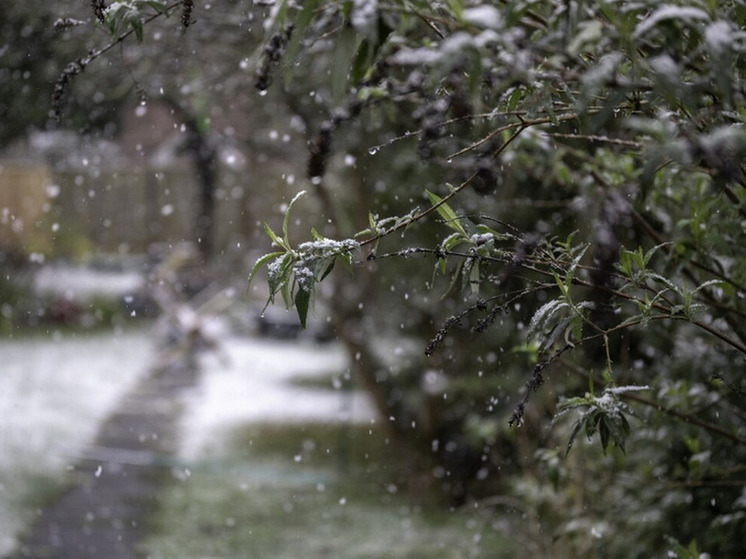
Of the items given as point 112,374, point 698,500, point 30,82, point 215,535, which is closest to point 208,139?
point 112,374

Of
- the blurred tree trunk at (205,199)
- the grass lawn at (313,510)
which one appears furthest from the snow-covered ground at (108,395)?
the blurred tree trunk at (205,199)

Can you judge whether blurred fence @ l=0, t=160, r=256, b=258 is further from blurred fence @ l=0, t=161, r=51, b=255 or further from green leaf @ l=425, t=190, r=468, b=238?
green leaf @ l=425, t=190, r=468, b=238

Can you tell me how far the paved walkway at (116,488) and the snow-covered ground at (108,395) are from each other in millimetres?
108

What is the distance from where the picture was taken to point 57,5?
4453mm

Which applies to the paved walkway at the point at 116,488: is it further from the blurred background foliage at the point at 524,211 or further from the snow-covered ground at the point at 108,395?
the blurred background foliage at the point at 524,211

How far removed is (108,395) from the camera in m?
7.43

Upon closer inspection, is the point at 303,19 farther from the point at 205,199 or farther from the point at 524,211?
the point at 205,199

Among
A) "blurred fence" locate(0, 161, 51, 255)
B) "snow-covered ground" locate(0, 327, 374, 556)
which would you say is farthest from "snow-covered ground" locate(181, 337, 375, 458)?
"blurred fence" locate(0, 161, 51, 255)

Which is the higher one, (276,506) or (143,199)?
(276,506)

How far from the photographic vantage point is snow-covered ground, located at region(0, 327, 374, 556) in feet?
17.8

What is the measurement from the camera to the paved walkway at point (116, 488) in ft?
13.5

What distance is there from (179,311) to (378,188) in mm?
4259

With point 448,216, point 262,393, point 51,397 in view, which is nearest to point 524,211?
point 448,216

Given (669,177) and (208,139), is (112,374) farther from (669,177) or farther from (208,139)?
(669,177)
